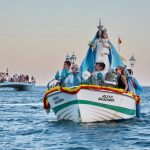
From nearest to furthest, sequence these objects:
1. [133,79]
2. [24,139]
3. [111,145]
A: [111,145] → [24,139] → [133,79]

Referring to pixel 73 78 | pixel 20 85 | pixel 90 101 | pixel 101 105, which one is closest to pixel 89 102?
pixel 90 101

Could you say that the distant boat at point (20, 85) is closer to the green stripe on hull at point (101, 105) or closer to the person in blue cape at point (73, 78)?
the green stripe on hull at point (101, 105)

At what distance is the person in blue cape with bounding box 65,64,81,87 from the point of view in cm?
2814

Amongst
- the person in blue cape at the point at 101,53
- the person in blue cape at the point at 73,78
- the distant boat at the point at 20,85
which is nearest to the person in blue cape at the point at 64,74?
the person in blue cape at the point at 73,78

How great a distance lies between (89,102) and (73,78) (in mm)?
2356

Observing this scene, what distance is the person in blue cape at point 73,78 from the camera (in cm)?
2814

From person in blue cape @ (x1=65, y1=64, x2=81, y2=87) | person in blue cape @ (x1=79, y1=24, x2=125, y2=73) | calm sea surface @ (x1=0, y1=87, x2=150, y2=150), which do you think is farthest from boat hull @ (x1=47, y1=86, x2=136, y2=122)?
person in blue cape @ (x1=79, y1=24, x2=125, y2=73)

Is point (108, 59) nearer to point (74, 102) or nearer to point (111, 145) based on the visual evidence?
point (74, 102)

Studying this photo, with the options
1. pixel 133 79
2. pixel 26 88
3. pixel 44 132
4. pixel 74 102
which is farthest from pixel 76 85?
pixel 26 88

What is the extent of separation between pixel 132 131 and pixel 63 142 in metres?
4.86

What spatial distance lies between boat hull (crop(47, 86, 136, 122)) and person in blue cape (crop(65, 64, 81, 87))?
43.2 inches

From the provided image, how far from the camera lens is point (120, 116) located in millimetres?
28422

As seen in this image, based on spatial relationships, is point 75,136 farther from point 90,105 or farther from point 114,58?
point 114,58

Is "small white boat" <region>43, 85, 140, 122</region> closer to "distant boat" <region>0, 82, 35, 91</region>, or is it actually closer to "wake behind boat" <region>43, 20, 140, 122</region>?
"wake behind boat" <region>43, 20, 140, 122</region>
